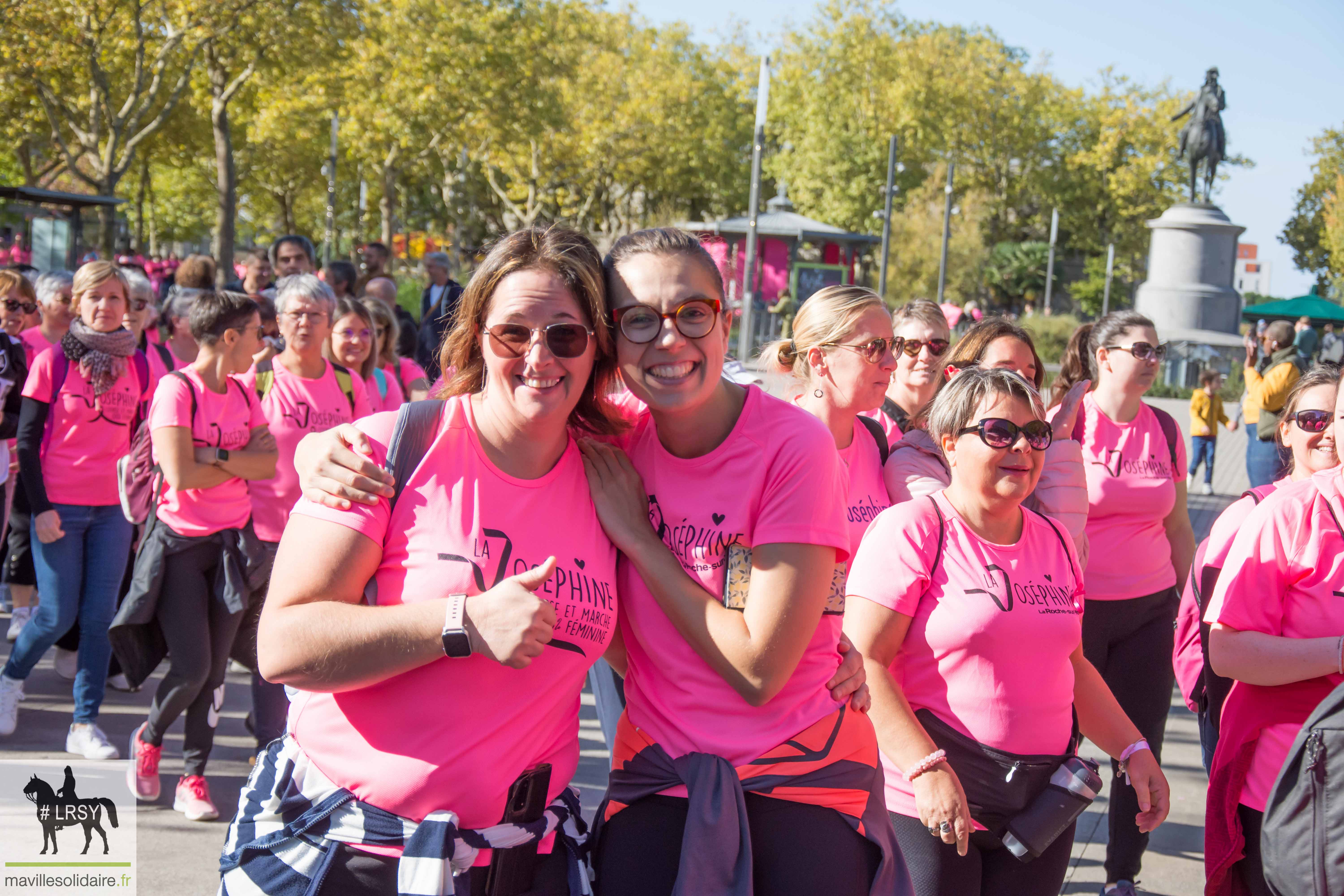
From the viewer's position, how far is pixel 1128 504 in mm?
4500

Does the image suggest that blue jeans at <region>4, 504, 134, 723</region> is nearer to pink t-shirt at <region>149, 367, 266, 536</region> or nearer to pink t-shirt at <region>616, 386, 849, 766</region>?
pink t-shirt at <region>149, 367, 266, 536</region>

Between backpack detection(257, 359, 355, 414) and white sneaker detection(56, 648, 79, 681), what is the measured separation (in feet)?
6.63

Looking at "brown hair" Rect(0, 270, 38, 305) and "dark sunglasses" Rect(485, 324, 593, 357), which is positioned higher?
"brown hair" Rect(0, 270, 38, 305)

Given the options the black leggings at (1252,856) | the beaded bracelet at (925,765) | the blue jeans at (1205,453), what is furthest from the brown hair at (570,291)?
the blue jeans at (1205,453)

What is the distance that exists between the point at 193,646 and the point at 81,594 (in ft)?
3.49

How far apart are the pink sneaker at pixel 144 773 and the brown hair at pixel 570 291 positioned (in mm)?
3146

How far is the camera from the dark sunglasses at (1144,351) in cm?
455

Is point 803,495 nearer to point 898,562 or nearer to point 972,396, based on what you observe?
point 898,562

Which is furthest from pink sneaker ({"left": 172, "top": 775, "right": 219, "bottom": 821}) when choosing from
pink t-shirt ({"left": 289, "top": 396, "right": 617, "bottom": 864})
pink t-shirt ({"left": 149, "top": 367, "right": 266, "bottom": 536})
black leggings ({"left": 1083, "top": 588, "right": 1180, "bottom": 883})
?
black leggings ({"left": 1083, "top": 588, "right": 1180, "bottom": 883})

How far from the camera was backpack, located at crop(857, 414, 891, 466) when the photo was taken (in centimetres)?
361

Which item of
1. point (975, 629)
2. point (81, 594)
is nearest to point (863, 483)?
point (975, 629)

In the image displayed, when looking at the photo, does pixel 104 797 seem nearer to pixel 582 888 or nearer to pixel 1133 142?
pixel 582 888

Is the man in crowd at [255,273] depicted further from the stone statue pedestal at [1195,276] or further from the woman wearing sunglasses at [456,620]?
the stone statue pedestal at [1195,276]

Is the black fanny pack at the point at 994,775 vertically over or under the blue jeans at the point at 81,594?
over
